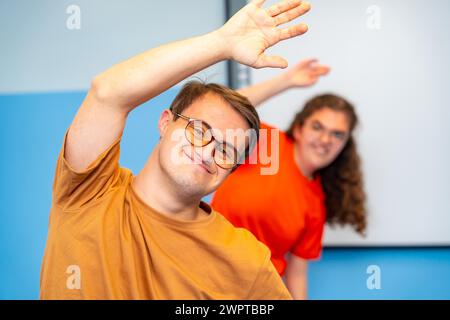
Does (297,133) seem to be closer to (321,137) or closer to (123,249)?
(321,137)

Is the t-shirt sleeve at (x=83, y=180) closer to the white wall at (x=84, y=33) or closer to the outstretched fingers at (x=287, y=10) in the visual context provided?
the outstretched fingers at (x=287, y=10)

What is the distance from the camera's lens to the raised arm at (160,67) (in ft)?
2.43

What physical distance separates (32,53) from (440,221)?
1.29m

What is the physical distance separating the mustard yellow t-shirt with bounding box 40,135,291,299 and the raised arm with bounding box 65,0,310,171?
3 cm

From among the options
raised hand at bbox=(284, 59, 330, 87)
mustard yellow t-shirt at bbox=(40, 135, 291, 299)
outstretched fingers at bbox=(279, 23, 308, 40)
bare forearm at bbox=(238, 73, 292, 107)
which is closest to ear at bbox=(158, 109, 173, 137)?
mustard yellow t-shirt at bbox=(40, 135, 291, 299)

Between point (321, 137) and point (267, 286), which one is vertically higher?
point (321, 137)

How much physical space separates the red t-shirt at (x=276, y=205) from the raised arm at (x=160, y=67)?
0.59 meters

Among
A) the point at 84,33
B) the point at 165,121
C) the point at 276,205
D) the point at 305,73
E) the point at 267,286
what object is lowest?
the point at 267,286

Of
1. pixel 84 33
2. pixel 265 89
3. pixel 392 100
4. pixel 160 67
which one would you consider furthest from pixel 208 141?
pixel 392 100

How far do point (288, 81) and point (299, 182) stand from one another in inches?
11.0

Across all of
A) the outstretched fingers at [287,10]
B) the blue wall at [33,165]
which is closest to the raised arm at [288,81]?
the blue wall at [33,165]

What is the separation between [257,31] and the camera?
0.79 metres

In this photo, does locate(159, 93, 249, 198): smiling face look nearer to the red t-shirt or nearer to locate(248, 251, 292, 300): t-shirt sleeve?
locate(248, 251, 292, 300): t-shirt sleeve
